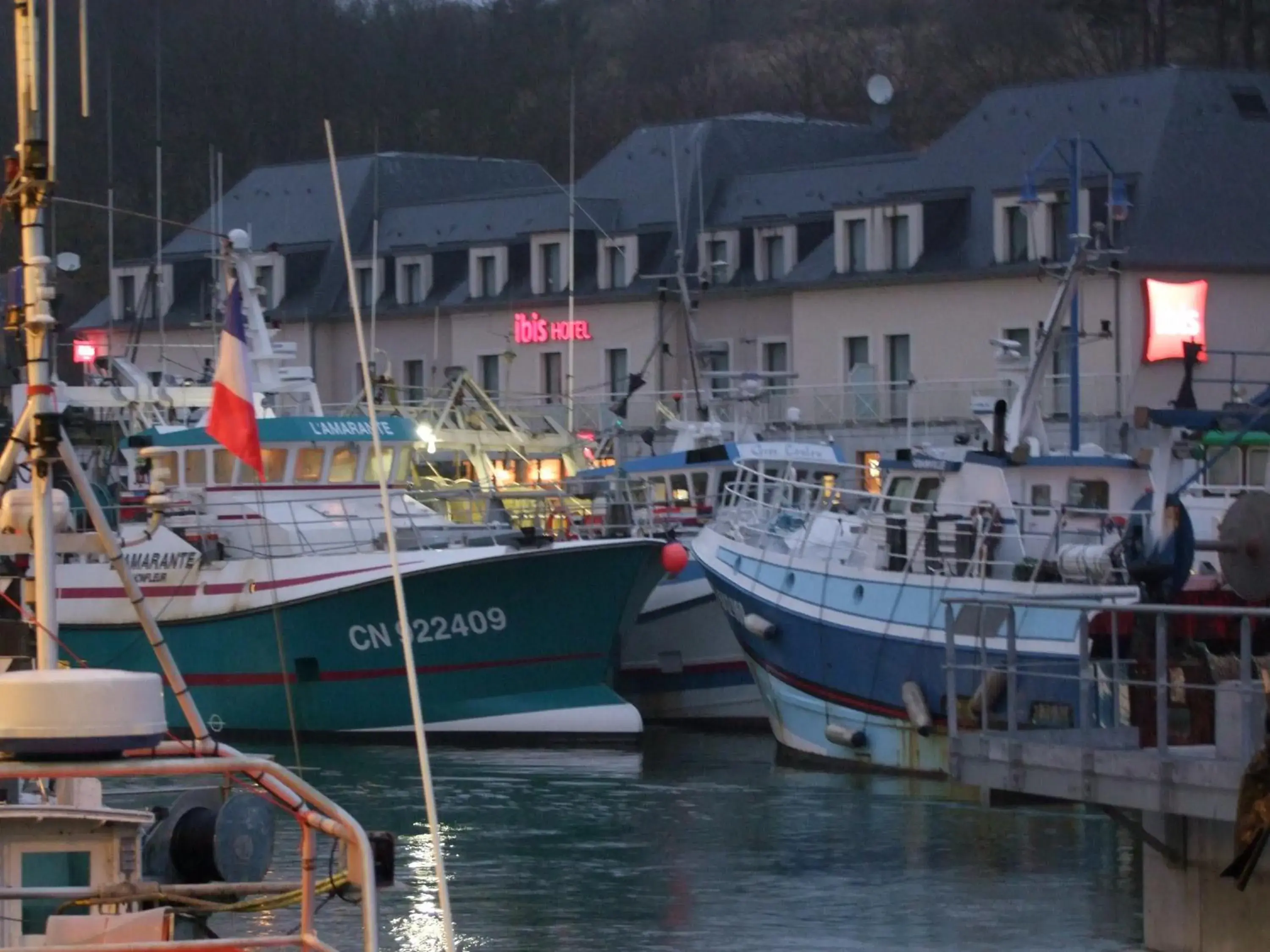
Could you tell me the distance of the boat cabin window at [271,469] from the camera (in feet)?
91.4

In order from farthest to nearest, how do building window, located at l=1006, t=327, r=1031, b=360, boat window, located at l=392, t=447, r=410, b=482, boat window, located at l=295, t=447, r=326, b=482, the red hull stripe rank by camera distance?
building window, located at l=1006, t=327, r=1031, b=360
boat window, located at l=392, t=447, r=410, b=482
boat window, located at l=295, t=447, r=326, b=482
the red hull stripe

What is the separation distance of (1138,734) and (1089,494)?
37.8 feet

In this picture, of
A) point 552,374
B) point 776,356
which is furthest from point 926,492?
point 552,374

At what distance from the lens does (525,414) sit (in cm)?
4156

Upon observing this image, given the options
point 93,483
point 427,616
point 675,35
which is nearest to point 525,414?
point 93,483

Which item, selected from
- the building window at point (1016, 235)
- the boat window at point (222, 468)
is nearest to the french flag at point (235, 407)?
the boat window at point (222, 468)

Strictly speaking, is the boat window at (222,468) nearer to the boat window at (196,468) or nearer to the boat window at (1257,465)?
the boat window at (196,468)

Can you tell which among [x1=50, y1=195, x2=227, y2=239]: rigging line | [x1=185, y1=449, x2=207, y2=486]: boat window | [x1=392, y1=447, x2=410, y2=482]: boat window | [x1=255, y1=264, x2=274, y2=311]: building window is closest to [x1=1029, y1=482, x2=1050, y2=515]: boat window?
[x1=392, y1=447, x2=410, y2=482]: boat window

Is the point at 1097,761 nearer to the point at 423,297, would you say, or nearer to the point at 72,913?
the point at 72,913

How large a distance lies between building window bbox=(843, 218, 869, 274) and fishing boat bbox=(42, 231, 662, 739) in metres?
16.9

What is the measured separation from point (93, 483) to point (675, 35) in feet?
239

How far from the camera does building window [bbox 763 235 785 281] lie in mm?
45594

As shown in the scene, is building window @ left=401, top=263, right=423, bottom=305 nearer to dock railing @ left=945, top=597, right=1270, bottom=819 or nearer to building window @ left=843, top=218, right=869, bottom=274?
building window @ left=843, top=218, right=869, bottom=274

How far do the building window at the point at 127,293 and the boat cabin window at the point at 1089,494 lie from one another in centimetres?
3284
